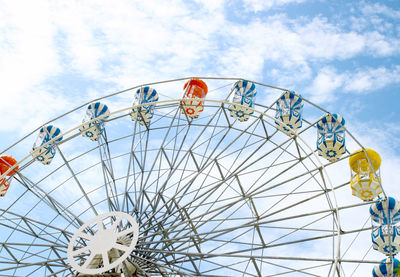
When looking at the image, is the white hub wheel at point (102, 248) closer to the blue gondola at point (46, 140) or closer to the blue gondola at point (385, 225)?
the blue gondola at point (46, 140)

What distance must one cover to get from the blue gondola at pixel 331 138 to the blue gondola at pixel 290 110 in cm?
92

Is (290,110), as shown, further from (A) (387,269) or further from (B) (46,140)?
(B) (46,140)

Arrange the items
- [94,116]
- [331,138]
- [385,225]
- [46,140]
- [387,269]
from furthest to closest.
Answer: [94,116]
[46,140]
[331,138]
[385,225]
[387,269]

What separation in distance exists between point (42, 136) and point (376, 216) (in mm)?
13229

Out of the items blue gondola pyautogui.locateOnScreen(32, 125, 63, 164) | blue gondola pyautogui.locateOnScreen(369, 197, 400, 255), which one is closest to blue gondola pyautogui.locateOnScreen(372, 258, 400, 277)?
blue gondola pyautogui.locateOnScreen(369, 197, 400, 255)

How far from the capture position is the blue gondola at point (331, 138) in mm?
16641

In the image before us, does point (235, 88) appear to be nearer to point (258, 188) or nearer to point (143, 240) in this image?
point (258, 188)

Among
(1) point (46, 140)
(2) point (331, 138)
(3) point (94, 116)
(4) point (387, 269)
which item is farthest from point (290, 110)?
(1) point (46, 140)

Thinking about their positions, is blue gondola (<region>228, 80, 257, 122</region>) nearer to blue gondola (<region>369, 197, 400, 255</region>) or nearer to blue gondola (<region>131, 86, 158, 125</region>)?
blue gondola (<region>131, 86, 158, 125</region>)

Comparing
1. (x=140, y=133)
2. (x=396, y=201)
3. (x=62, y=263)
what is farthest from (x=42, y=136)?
(x=396, y=201)

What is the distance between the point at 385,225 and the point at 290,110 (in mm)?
5321

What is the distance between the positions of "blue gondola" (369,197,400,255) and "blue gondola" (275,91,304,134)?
4.09 metres

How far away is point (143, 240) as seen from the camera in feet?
52.5

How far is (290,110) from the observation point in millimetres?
17562
